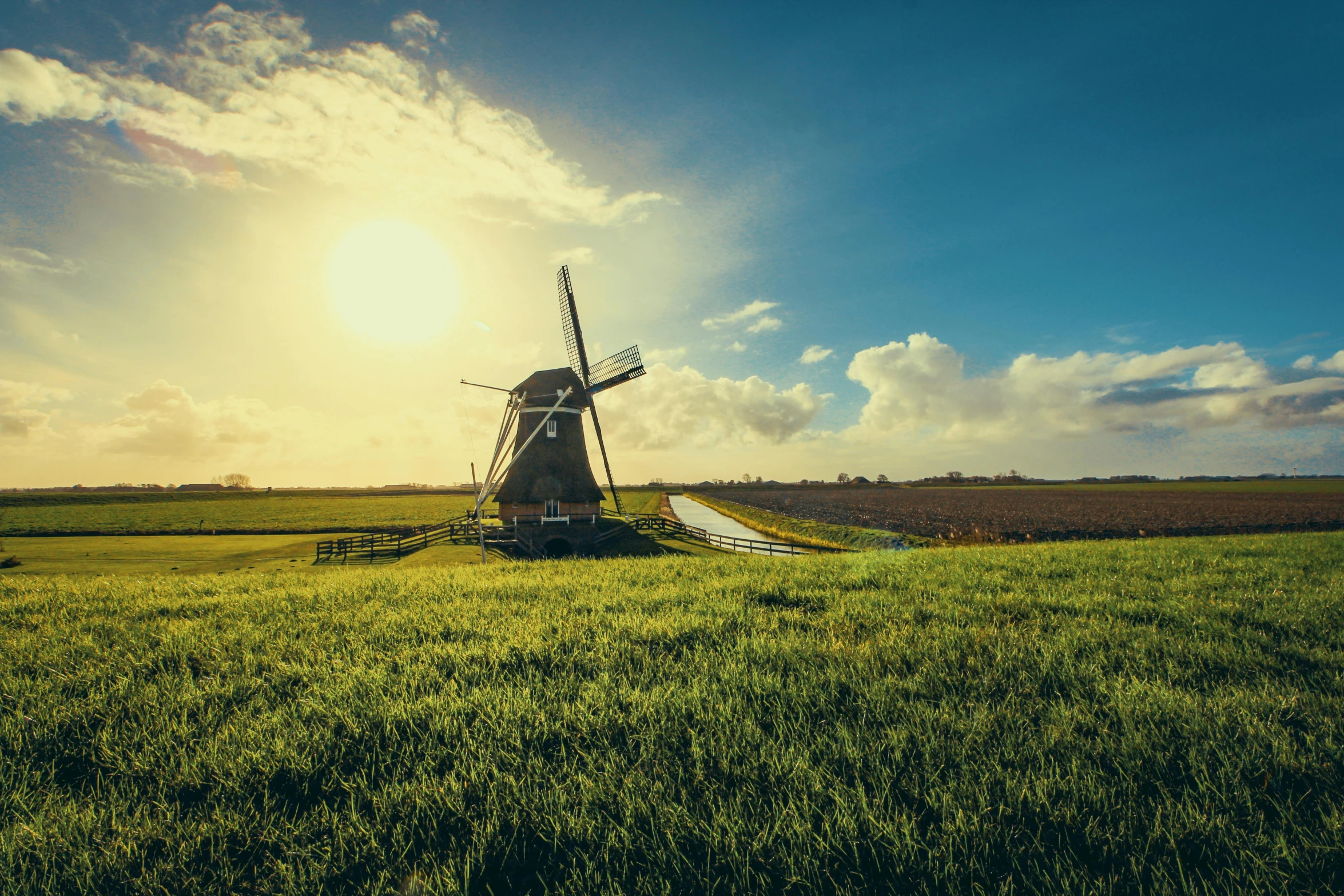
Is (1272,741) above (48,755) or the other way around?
above

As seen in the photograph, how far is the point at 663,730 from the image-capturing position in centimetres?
326

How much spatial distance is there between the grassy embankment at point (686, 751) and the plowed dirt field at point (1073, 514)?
76.2 feet

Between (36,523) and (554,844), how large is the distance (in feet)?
222

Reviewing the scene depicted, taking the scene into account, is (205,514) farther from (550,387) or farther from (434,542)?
(550,387)

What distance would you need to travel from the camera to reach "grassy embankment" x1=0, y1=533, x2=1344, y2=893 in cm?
217

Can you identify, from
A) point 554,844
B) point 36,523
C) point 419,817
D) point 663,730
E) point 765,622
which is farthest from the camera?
point 36,523

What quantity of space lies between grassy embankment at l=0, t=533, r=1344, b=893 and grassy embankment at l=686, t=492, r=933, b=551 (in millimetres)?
16547

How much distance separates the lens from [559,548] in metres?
25.8

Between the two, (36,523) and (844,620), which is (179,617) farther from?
(36,523)

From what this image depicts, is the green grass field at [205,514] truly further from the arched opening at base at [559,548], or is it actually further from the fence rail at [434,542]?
the arched opening at base at [559,548]

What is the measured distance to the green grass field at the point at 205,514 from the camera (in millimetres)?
39375

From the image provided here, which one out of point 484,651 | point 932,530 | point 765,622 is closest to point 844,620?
point 765,622

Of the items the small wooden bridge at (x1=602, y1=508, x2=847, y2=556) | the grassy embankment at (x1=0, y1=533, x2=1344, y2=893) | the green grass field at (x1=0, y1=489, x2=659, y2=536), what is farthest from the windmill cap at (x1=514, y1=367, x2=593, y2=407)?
the grassy embankment at (x1=0, y1=533, x2=1344, y2=893)

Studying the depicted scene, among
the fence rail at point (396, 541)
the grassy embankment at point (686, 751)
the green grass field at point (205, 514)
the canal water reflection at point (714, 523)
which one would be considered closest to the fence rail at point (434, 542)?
the fence rail at point (396, 541)
